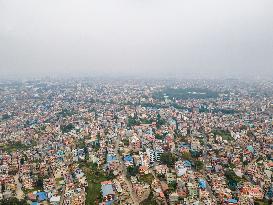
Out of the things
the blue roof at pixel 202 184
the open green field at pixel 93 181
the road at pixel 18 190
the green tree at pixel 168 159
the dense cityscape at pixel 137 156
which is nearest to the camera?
the open green field at pixel 93 181

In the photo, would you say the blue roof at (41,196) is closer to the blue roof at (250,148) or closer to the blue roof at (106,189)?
the blue roof at (106,189)

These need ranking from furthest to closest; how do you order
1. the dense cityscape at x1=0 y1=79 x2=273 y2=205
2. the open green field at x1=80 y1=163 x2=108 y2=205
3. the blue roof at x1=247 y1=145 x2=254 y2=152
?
the blue roof at x1=247 y1=145 x2=254 y2=152 → the dense cityscape at x1=0 y1=79 x2=273 y2=205 → the open green field at x1=80 y1=163 x2=108 y2=205

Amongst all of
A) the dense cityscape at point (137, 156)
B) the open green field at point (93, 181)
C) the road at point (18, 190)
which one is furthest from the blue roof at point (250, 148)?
the road at point (18, 190)

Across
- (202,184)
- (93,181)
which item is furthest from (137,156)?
(202,184)

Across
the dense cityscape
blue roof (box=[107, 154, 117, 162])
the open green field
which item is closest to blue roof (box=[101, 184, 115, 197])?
the dense cityscape

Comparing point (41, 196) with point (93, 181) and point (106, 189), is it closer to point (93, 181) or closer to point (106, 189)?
point (93, 181)

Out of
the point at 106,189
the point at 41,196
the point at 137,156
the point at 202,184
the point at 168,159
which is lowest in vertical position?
the point at 41,196

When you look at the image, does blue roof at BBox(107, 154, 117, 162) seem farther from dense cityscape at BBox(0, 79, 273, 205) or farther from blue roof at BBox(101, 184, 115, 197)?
blue roof at BBox(101, 184, 115, 197)

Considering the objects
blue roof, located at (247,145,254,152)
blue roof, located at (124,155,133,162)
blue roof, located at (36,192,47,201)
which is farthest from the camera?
blue roof, located at (247,145,254,152)

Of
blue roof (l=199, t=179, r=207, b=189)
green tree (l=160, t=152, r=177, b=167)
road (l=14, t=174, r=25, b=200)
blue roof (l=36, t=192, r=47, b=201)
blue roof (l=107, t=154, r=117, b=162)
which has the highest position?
green tree (l=160, t=152, r=177, b=167)

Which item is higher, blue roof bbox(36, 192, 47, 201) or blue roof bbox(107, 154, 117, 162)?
blue roof bbox(107, 154, 117, 162)
